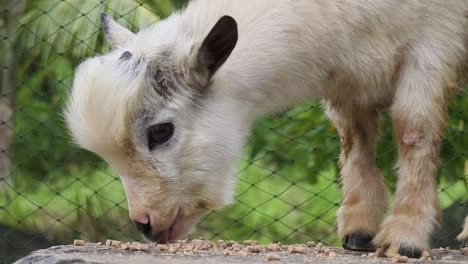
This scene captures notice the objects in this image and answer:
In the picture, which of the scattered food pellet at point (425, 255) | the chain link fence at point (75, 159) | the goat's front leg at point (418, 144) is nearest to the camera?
the scattered food pellet at point (425, 255)

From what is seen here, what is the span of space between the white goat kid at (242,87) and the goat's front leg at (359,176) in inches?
10.7

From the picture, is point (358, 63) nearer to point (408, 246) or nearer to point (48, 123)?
point (408, 246)

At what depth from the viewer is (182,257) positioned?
13.8 feet

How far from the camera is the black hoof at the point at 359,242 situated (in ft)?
16.4

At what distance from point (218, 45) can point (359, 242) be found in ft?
4.42

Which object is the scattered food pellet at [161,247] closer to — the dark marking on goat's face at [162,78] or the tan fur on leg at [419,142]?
the dark marking on goat's face at [162,78]

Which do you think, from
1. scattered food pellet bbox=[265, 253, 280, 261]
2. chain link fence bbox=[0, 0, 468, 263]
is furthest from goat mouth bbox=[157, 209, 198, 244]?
chain link fence bbox=[0, 0, 468, 263]

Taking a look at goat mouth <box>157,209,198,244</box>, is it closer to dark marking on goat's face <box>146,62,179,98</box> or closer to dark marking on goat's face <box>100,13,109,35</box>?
dark marking on goat's face <box>146,62,179,98</box>

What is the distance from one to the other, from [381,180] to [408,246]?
2.65 ft

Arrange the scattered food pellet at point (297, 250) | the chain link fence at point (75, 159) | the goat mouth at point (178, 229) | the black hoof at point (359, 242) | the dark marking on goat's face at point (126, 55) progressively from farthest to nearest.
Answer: the chain link fence at point (75, 159), the black hoof at point (359, 242), the scattered food pellet at point (297, 250), the dark marking on goat's face at point (126, 55), the goat mouth at point (178, 229)

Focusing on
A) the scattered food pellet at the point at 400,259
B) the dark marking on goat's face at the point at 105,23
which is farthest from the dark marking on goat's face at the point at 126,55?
the scattered food pellet at the point at 400,259

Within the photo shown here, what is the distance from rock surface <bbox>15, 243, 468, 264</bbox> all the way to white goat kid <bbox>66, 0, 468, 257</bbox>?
0.12 meters

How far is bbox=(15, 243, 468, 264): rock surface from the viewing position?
160 inches

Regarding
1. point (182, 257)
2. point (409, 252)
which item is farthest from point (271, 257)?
point (409, 252)
